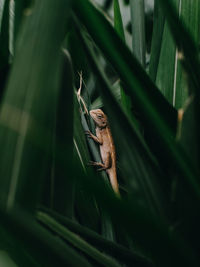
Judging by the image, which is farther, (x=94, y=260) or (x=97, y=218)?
(x=97, y=218)

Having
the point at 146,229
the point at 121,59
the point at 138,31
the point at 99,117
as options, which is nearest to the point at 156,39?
the point at 138,31

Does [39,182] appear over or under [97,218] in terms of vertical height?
over

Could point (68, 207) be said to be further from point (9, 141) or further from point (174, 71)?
point (174, 71)

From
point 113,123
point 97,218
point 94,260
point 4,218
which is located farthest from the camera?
point 97,218

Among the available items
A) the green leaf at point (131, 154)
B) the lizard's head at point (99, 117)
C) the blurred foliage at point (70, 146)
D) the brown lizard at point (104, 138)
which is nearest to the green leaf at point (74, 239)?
the blurred foliage at point (70, 146)

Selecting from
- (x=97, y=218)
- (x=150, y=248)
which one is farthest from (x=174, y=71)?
(x=150, y=248)

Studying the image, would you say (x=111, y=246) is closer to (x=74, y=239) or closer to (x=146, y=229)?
(x=74, y=239)

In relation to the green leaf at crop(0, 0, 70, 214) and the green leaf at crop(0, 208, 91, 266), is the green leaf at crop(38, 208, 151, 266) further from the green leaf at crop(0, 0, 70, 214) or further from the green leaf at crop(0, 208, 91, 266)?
the green leaf at crop(0, 0, 70, 214)
